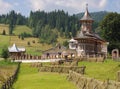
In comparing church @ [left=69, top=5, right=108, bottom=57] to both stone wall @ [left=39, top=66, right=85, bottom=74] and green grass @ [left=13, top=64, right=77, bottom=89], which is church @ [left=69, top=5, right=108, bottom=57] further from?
green grass @ [left=13, top=64, right=77, bottom=89]

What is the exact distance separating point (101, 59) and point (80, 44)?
22039 mm

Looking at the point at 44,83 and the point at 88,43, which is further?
the point at 88,43

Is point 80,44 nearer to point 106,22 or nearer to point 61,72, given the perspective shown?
point 106,22

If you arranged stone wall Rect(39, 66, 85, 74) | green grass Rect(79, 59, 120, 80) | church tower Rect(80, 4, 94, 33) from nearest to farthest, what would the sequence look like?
green grass Rect(79, 59, 120, 80), stone wall Rect(39, 66, 85, 74), church tower Rect(80, 4, 94, 33)

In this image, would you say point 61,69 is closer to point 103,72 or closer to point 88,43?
point 103,72

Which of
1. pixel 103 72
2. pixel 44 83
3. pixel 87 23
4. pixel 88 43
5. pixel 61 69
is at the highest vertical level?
pixel 87 23

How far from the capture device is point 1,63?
98.0m

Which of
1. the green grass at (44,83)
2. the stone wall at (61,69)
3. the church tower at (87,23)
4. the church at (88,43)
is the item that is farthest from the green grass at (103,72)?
the church tower at (87,23)

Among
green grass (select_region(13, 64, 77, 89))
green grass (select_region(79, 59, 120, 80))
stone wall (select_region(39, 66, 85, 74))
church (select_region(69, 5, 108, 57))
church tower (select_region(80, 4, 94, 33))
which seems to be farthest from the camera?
church tower (select_region(80, 4, 94, 33))

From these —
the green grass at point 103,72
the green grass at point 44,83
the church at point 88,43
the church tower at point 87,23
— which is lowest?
the green grass at point 44,83

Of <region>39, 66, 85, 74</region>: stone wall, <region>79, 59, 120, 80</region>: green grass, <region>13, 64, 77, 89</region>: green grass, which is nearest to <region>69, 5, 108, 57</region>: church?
<region>39, 66, 85, 74</region>: stone wall

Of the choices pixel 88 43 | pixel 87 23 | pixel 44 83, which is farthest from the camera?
pixel 87 23

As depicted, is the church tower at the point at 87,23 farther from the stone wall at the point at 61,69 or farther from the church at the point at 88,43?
the stone wall at the point at 61,69

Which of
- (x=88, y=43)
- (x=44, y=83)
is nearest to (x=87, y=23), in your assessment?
(x=88, y=43)
